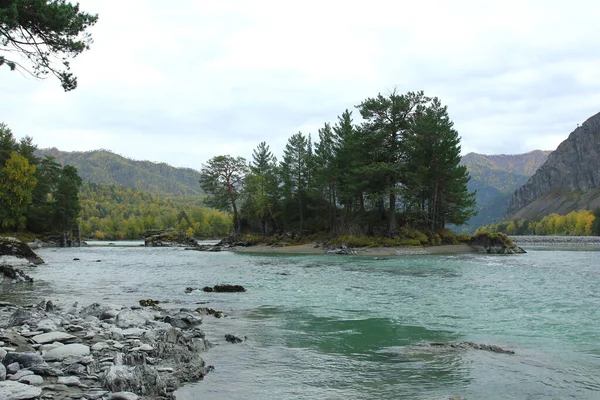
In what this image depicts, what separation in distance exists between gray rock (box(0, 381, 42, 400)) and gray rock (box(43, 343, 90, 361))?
5.36ft

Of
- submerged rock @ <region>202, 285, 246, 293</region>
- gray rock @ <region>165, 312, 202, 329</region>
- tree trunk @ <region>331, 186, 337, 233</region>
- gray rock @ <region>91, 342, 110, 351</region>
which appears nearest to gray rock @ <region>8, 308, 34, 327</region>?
gray rock @ <region>91, 342, 110, 351</region>

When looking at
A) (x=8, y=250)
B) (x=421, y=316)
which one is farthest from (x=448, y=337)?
(x=8, y=250)

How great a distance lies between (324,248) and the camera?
53.0 metres

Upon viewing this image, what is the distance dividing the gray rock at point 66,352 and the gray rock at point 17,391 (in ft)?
5.36

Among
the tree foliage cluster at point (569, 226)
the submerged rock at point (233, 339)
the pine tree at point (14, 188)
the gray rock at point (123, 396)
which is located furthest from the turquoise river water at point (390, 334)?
the tree foliage cluster at point (569, 226)

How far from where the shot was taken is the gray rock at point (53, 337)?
24.6 ft

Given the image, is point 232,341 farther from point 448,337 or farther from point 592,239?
point 592,239

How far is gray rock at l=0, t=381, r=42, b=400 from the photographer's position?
15.6ft

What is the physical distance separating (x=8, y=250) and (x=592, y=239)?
11416 centimetres

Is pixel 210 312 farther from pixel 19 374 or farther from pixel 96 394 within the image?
pixel 96 394

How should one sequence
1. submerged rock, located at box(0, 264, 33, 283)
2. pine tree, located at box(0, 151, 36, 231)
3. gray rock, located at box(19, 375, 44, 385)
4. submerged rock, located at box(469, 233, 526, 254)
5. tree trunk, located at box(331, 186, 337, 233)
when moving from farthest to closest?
pine tree, located at box(0, 151, 36, 231), tree trunk, located at box(331, 186, 337, 233), submerged rock, located at box(469, 233, 526, 254), submerged rock, located at box(0, 264, 33, 283), gray rock, located at box(19, 375, 44, 385)

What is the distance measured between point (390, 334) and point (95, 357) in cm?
669

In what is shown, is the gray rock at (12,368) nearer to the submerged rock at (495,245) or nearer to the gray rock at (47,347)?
the gray rock at (47,347)

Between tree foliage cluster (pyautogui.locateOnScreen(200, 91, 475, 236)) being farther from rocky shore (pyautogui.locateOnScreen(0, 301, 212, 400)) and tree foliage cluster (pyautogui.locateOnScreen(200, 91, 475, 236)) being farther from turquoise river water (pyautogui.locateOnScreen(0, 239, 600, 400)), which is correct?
rocky shore (pyautogui.locateOnScreen(0, 301, 212, 400))
